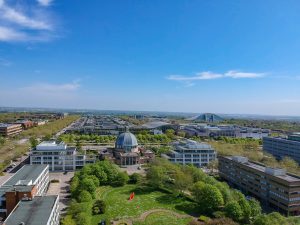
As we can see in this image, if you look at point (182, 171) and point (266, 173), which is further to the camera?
point (182, 171)

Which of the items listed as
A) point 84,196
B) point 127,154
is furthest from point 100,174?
point 127,154

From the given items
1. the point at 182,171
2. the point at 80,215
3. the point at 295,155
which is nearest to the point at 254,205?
the point at 182,171

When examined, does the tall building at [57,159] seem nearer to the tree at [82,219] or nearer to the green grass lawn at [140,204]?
the green grass lawn at [140,204]

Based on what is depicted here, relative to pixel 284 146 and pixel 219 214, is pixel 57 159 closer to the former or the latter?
pixel 219 214

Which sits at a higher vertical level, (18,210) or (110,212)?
(18,210)

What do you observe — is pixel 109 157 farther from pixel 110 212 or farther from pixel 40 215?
pixel 40 215

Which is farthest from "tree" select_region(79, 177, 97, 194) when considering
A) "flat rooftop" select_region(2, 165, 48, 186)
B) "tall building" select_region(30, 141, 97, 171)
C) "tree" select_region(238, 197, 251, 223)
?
"tree" select_region(238, 197, 251, 223)
